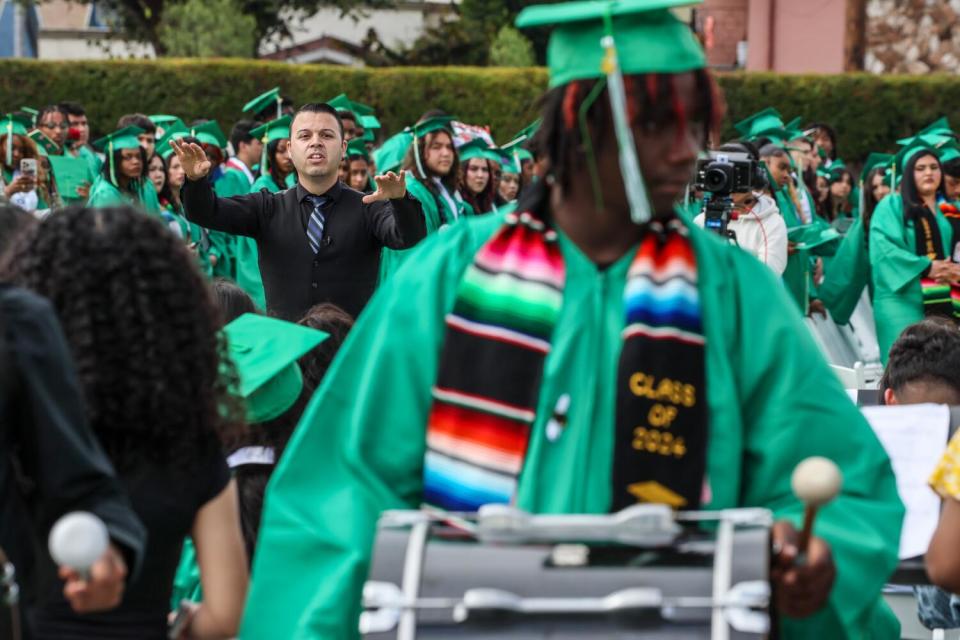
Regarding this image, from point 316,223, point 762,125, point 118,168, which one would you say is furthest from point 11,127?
point 762,125

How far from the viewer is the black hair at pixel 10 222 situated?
3.09 meters

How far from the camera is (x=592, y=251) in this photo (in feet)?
9.21

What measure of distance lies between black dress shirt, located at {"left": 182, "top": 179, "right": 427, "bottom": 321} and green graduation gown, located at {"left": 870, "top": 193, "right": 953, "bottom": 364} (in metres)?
4.10

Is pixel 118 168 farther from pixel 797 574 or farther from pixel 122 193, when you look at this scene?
pixel 797 574

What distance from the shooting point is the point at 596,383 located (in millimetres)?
2715

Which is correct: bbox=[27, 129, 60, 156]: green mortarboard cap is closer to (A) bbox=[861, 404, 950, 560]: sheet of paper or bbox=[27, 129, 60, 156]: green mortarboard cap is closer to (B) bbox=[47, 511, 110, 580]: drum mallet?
(A) bbox=[861, 404, 950, 560]: sheet of paper

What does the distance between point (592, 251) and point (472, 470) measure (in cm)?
41

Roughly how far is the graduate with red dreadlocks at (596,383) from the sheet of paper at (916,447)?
4.05 feet

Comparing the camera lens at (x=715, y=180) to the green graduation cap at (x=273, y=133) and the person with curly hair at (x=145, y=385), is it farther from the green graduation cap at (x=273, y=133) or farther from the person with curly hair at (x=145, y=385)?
the person with curly hair at (x=145, y=385)

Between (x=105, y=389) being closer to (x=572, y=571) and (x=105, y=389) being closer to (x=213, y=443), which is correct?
(x=213, y=443)

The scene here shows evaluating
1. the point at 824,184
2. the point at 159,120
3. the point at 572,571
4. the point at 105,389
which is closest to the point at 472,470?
the point at 572,571

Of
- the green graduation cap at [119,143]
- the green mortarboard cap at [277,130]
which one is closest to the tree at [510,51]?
the green mortarboard cap at [277,130]

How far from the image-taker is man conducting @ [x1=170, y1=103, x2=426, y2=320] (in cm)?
765

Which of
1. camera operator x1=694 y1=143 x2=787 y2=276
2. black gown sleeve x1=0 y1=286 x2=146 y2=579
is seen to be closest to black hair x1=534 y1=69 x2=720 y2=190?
black gown sleeve x1=0 y1=286 x2=146 y2=579
